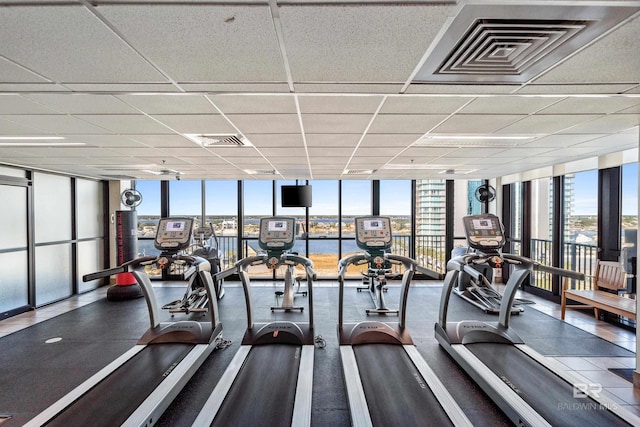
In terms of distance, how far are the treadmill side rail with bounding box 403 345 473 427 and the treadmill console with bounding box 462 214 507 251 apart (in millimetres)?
2055

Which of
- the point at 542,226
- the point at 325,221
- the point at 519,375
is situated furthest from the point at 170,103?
the point at 542,226

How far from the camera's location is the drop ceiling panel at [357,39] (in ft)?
4.41

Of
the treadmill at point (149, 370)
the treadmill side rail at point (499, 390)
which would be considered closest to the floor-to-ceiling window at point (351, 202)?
the treadmill at point (149, 370)

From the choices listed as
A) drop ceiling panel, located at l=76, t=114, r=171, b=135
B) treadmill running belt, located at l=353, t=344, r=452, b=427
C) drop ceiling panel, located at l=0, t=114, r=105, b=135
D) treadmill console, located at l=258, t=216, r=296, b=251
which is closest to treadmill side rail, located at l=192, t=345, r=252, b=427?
treadmill running belt, located at l=353, t=344, r=452, b=427

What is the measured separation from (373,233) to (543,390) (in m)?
2.39

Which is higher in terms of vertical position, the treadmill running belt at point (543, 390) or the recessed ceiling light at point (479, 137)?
the recessed ceiling light at point (479, 137)

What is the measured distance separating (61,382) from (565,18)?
4.92 m

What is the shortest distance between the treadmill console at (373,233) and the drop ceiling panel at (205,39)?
2739 mm

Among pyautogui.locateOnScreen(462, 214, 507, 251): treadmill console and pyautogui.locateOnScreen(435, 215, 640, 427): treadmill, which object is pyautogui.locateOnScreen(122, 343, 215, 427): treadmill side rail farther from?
pyautogui.locateOnScreen(462, 214, 507, 251): treadmill console

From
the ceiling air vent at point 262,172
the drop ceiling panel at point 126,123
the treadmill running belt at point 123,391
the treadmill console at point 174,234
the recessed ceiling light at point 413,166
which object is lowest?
the treadmill running belt at point 123,391

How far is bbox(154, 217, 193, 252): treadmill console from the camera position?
167 inches

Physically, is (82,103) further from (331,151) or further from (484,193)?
(484,193)

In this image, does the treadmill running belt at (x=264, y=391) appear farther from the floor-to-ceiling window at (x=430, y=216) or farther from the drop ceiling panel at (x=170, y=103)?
the floor-to-ceiling window at (x=430, y=216)

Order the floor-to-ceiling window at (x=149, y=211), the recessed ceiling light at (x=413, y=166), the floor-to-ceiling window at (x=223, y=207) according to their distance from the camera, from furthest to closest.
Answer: the floor-to-ceiling window at (x=223, y=207), the floor-to-ceiling window at (x=149, y=211), the recessed ceiling light at (x=413, y=166)
